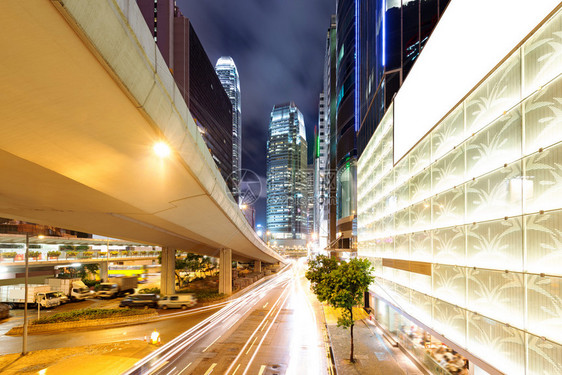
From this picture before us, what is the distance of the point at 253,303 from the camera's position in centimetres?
3253

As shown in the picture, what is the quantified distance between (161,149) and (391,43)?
22089 millimetres

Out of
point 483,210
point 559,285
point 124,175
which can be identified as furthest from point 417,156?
point 124,175

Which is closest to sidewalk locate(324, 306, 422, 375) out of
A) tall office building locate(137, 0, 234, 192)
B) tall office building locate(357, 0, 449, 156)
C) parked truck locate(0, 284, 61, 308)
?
tall office building locate(357, 0, 449, 156)

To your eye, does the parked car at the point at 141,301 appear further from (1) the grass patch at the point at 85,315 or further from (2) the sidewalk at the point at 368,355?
(2) the sidewalk at the point at 368,355

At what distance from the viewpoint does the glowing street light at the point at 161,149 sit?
10.4 metres

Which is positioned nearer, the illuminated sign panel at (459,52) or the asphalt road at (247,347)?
the illuminated sign panel at (459,52)

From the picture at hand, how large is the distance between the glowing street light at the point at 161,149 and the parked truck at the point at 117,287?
32611 mm

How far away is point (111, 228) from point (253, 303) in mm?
17268

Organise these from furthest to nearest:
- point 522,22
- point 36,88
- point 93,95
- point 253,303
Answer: point 253,303 < point 522,22 < point 93,95 < point 36,88

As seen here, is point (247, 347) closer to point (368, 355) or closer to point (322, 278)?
point (322, 278)

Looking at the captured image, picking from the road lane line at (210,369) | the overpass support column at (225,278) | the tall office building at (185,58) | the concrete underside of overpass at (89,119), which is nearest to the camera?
the concrete underside of overpass at (89,119)

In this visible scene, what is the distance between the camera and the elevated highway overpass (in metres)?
5.51

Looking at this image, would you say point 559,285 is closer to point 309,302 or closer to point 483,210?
point 483,210

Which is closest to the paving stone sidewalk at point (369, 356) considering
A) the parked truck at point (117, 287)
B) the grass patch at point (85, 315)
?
the grass patch at point (85, 315)
